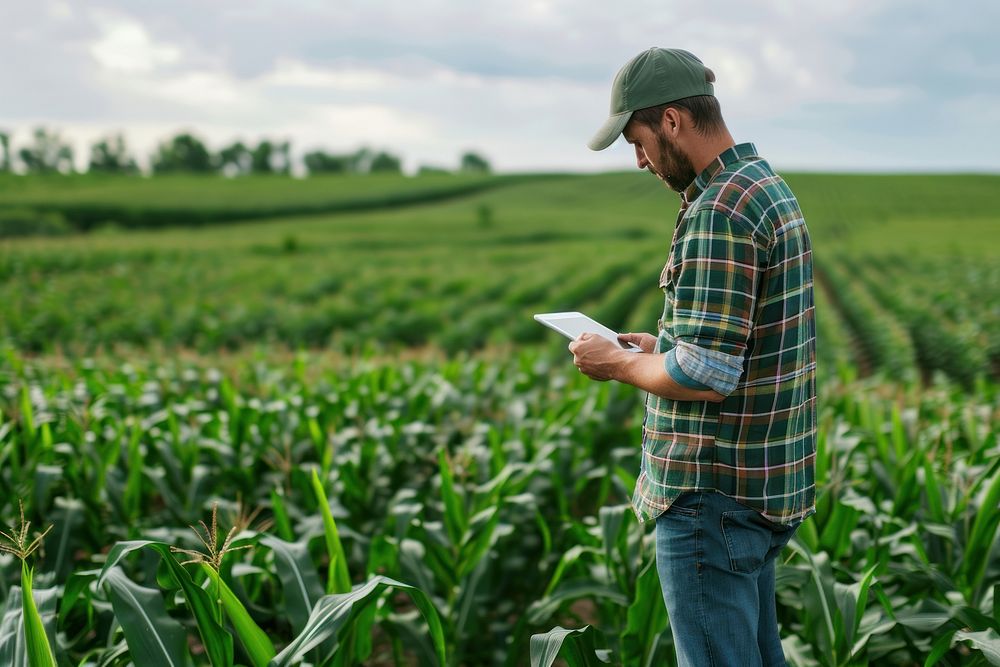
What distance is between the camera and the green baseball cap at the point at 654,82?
5.55ft

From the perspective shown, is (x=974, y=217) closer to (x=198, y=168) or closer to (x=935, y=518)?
(x=935, y=518)

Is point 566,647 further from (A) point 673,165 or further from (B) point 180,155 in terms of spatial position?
(B) point 180,155

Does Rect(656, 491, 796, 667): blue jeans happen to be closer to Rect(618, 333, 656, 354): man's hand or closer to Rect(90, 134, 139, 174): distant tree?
Rect(618, 333, 656, 354): man's hand

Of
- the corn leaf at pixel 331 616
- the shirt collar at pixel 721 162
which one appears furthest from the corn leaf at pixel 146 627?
the shirt collar at pixel 721 162

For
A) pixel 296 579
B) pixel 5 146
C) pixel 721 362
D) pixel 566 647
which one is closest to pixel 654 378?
pixel 721 362

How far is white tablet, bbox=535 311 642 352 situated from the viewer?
194 cm

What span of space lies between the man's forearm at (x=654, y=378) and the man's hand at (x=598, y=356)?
15mm

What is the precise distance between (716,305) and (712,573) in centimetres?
65

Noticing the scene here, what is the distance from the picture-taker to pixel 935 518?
3162 mm

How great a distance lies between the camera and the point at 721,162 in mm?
1767

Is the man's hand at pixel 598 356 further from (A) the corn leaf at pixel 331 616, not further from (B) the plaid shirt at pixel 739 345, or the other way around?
(A) the corn leaf at pixel 331 616

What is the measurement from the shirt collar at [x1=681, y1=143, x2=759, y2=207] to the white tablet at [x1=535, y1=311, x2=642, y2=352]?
41cm

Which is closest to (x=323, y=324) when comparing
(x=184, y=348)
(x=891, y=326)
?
(x=184, y=348)

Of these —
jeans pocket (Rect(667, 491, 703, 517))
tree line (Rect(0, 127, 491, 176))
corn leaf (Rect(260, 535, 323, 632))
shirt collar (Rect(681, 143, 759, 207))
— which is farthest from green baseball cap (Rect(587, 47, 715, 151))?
tree line (Rect(0, 127, 491, 176))
